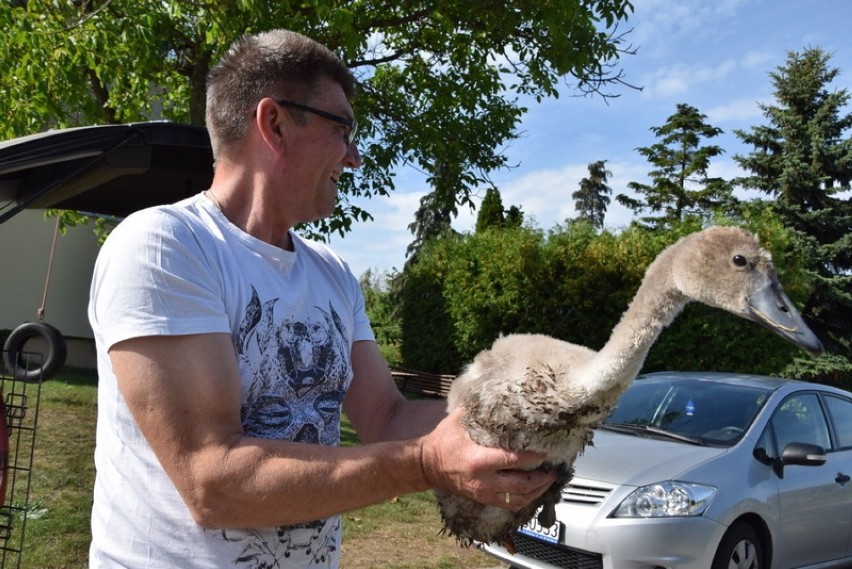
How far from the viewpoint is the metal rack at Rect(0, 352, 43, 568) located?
13.0 feet

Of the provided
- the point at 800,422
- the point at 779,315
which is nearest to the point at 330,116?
the point at 779,315

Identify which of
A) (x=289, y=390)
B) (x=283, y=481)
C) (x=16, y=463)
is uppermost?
(x=289, y=390)

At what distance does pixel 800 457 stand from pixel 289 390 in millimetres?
5455

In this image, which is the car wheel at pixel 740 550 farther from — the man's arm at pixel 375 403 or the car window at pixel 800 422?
the man's arm at pixel 375 403

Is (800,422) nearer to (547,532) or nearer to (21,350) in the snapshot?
(547,532)

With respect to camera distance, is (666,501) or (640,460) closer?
(666,501)

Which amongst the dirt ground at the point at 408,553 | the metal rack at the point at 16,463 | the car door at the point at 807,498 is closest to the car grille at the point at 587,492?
the dirt ground at the point at 408,553

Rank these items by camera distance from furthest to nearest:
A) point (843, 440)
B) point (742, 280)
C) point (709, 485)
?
point (843, 440)
point (709, 485)
point (742, 280)

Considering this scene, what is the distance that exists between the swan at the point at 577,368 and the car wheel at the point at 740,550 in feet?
12.1

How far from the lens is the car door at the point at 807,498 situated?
6219 mm

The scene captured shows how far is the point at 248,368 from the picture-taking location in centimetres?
188

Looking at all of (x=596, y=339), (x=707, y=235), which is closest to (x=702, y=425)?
(x=707, y=235)

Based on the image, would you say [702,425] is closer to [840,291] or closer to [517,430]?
[517,430]

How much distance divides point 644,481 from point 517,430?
4.18 m
